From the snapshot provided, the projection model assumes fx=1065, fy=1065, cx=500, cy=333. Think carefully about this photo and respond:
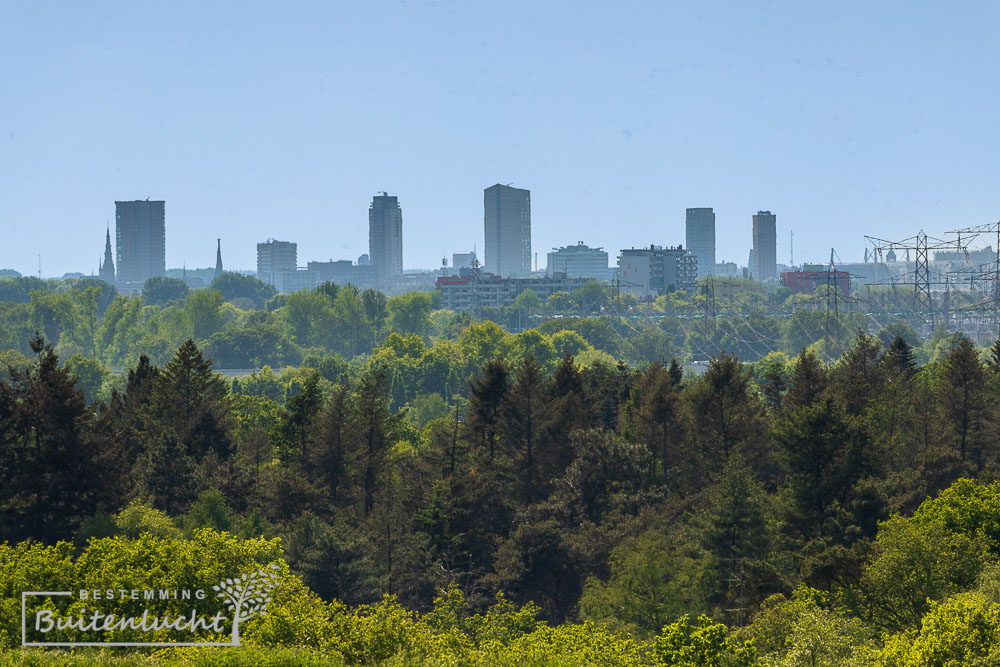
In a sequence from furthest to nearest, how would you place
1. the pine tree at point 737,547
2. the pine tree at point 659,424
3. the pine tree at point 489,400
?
the pine tree at point 489,400 < the pine tree at point 659,424 < the pine tree at point 737,547

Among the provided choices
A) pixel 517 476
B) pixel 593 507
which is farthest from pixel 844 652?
pixel 517 476

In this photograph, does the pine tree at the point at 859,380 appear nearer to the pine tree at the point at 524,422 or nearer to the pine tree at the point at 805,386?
the pine tree at the point at 805,386

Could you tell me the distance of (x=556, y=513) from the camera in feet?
158

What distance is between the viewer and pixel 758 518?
41688mm

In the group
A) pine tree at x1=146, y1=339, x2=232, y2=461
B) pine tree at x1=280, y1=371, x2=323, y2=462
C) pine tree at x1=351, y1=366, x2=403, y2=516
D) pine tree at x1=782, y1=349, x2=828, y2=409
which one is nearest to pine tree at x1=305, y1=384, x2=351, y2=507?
pine tree at x1=351, y1=366, x2=403, y2=516

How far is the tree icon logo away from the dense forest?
0.67 metres

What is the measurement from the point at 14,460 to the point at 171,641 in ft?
52.4

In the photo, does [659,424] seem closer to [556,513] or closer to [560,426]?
[560,426]

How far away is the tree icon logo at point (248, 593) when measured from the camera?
28.7 meters

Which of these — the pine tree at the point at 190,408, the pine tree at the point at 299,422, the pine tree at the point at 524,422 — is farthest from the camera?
the pine tree at the point at 524,422

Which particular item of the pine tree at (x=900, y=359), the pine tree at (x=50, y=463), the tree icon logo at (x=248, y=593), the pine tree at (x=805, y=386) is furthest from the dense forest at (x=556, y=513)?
the pine tree at (x=900, y=359)

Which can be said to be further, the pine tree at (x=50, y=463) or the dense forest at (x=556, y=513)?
the pine tree at (x=50, y=463)

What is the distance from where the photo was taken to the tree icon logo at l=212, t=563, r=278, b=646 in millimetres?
28703

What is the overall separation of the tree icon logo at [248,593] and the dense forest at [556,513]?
0.67 meters
